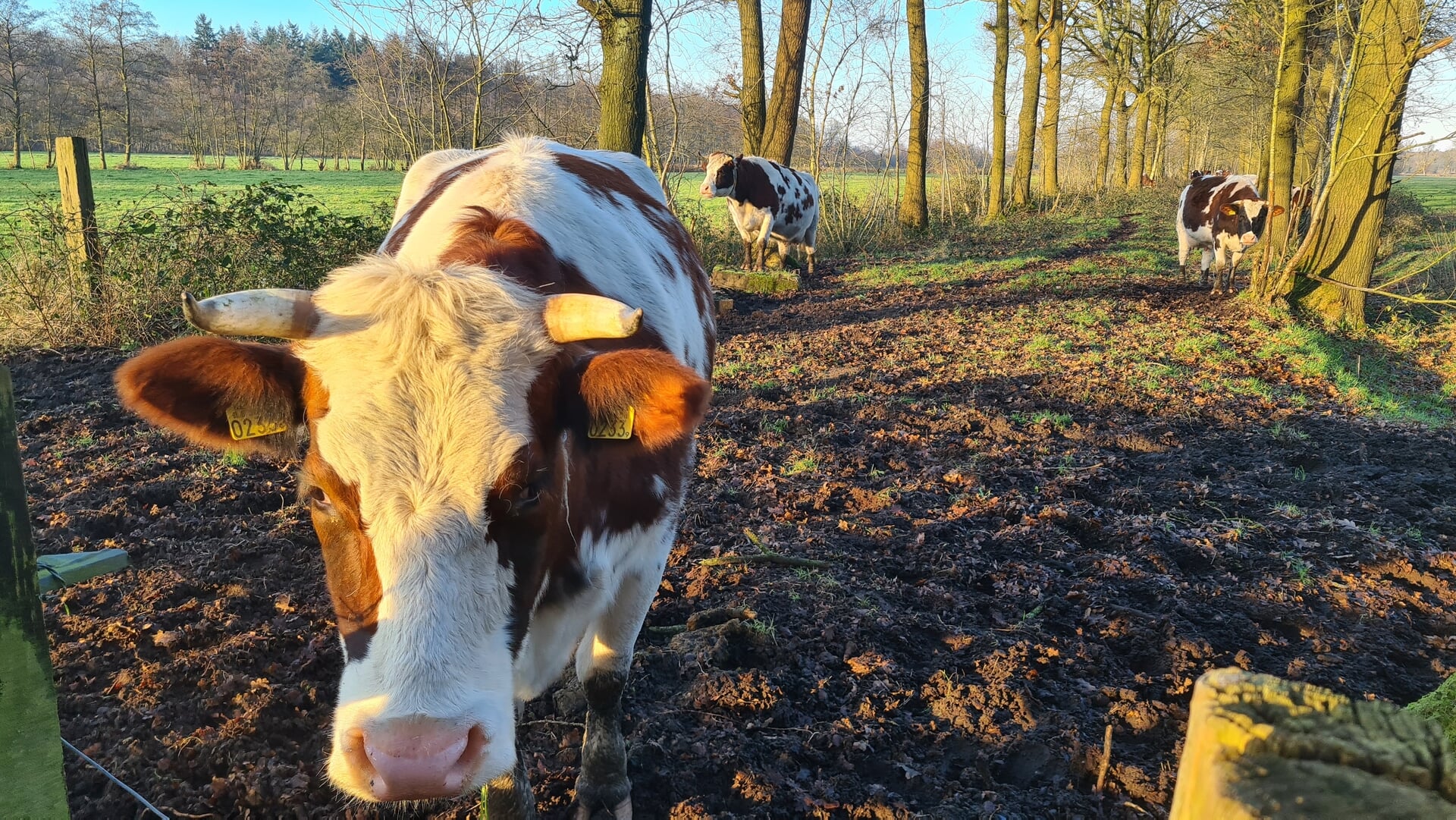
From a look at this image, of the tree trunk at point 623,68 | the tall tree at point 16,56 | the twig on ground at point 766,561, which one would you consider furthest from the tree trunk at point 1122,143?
the tall tree at point 16,56

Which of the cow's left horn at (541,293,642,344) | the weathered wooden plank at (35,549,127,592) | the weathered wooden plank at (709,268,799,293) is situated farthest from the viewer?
the weathered wooden plank at (709,268,799,293)

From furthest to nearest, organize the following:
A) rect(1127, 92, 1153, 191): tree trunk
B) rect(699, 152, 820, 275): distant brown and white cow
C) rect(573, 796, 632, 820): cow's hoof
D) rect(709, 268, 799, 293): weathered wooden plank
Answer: rect(1127, 92, 1153, 191): tree trunk, rect(699, 152, 820, 275): distant brown and white cow, rect(709, 268, 799, 293): weathered wooden plank, rect(573, 796, 632, 820): cow's hoof

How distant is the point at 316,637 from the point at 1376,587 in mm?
4953

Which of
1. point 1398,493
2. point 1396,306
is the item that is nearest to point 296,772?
point 1398,493

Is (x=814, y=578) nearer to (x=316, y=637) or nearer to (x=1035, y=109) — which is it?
(x=316, y=637)

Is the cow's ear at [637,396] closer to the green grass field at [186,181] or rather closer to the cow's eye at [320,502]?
the cow's eye at [320,502]

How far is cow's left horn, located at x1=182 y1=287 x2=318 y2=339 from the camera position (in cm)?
170

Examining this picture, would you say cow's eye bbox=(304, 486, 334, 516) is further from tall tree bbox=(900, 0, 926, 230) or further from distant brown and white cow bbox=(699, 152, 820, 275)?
tall tree bbox=(900, 0, 926, 230)

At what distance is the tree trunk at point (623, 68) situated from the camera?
336 inches

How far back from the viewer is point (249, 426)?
1909 millimetres

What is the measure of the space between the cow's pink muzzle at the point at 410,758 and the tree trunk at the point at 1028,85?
26231 millimetres

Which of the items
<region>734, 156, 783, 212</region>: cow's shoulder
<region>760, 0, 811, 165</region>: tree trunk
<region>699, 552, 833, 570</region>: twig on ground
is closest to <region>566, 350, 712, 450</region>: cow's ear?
<region>699, 552, 833, 570</region>: twig on ground

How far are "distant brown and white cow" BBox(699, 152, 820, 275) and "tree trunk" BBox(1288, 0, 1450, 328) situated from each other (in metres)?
8.02

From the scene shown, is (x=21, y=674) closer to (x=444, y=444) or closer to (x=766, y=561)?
(x=444, y=444)
